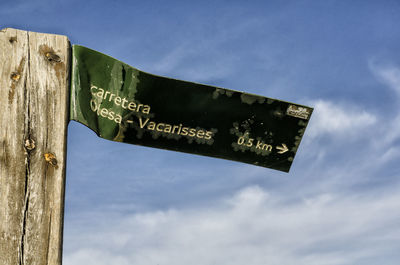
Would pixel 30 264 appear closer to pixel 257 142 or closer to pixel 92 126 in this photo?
pixel 92 126

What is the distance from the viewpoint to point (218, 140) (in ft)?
10.3

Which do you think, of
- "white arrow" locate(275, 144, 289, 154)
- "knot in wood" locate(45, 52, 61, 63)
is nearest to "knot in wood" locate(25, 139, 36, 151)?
"knot in wood" locate(45, 52, 61, 63)

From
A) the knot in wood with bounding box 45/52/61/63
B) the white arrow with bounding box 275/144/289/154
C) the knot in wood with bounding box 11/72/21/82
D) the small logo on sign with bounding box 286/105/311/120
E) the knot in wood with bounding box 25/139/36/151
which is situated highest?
the small logo on sign with bounding box 286/105/311/120

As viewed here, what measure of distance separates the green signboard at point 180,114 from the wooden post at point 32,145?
0.17 metres

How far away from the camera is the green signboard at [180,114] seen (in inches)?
113

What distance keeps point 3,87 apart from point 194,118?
4.75ft

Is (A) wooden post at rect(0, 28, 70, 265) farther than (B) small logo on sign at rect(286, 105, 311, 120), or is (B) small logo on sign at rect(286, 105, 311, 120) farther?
(B) small logo on sign at rect(286, 105, 311, 120)

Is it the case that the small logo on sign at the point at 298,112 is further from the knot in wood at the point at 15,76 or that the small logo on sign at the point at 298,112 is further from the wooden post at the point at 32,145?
the knot in wood at the point at 15,76

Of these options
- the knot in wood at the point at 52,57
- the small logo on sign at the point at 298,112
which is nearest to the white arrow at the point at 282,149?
the small logo on sign at the point at 298,112

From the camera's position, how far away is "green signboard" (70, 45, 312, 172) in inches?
113

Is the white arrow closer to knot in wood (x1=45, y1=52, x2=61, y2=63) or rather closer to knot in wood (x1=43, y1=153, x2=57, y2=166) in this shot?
knot in wood (x1=43, y1=153, x2=57, y2=166)

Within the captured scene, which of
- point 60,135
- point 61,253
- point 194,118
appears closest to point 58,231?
point 61,253

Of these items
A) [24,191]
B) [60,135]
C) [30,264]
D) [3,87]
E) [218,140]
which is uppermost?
[218,140]

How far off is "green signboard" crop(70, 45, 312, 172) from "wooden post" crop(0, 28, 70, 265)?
0.54 feet
